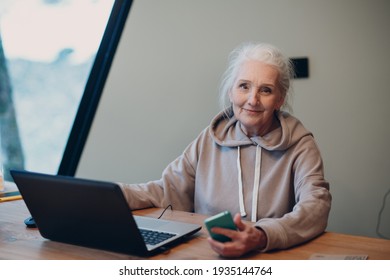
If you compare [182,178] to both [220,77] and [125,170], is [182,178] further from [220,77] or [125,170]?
Result: [125,170]

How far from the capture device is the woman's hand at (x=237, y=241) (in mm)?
1079

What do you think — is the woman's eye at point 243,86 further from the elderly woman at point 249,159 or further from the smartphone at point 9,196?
the smartphone at point 9,196

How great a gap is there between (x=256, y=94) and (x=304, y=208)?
1.57 feet

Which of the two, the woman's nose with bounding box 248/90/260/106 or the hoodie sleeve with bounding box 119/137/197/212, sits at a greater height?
the woman's nose with bounding box 248/90/260/106

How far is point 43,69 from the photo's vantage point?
9.39 ft

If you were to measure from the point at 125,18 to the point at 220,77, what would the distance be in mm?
661

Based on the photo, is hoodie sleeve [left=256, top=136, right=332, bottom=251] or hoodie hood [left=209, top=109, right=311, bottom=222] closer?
hoodie sleeve [left=256, top=136, right=332, bottom=251]

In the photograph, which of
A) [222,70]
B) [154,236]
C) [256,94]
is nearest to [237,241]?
[154,236]

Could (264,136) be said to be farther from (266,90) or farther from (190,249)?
(190,249)

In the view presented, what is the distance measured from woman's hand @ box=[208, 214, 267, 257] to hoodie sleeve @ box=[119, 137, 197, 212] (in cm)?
61

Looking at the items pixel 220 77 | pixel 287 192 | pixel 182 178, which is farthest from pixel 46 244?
pixel 220 77

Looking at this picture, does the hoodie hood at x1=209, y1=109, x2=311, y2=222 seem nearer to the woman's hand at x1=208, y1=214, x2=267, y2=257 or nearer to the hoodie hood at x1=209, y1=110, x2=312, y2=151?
the hoodie hood at x1=209, y1=110, x2=312, y2=151

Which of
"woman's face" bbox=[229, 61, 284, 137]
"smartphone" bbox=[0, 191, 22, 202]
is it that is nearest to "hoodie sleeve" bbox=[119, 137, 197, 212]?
"woman's face" bbox=[229, 61, 284, 137]

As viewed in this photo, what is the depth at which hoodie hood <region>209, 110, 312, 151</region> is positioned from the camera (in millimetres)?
1597
